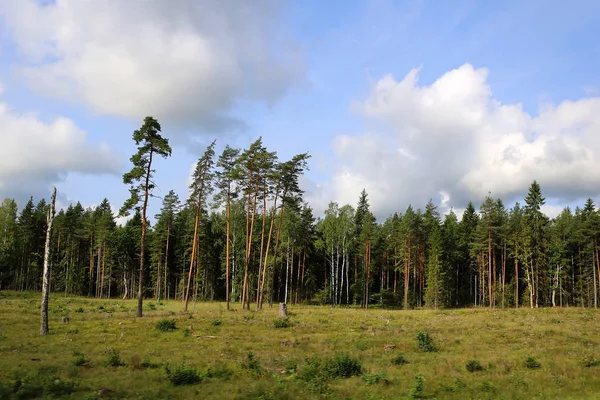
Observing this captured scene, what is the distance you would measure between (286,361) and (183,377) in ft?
17.2

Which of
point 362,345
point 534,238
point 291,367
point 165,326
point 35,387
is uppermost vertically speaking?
point 534,238

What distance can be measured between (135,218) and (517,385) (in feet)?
286

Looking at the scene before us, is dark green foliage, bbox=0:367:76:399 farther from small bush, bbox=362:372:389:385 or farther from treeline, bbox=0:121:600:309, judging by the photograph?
treeline, bbox=0:121:600:309

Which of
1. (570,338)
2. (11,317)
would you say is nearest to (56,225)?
(11,317)

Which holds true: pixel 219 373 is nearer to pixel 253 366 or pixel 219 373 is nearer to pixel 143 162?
pixel 253 366

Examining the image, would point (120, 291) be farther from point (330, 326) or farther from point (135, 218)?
point (330, 326)

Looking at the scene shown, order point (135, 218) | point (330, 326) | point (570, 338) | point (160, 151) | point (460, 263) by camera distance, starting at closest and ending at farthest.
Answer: point (570, 338)
point (330, 326)
point (160, 151)
point (460, 263)
point (135, 218)

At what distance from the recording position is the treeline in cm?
6184

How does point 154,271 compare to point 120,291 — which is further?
point 120,291

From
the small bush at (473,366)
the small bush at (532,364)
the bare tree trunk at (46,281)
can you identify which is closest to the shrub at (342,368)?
the small bush at (473,366)

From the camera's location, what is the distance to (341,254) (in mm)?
72625

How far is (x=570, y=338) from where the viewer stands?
25.1m

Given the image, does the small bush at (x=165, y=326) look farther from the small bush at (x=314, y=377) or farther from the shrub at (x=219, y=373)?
the small bush at (x=314, y=377)

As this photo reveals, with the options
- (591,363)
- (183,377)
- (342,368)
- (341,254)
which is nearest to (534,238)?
(341,254)
